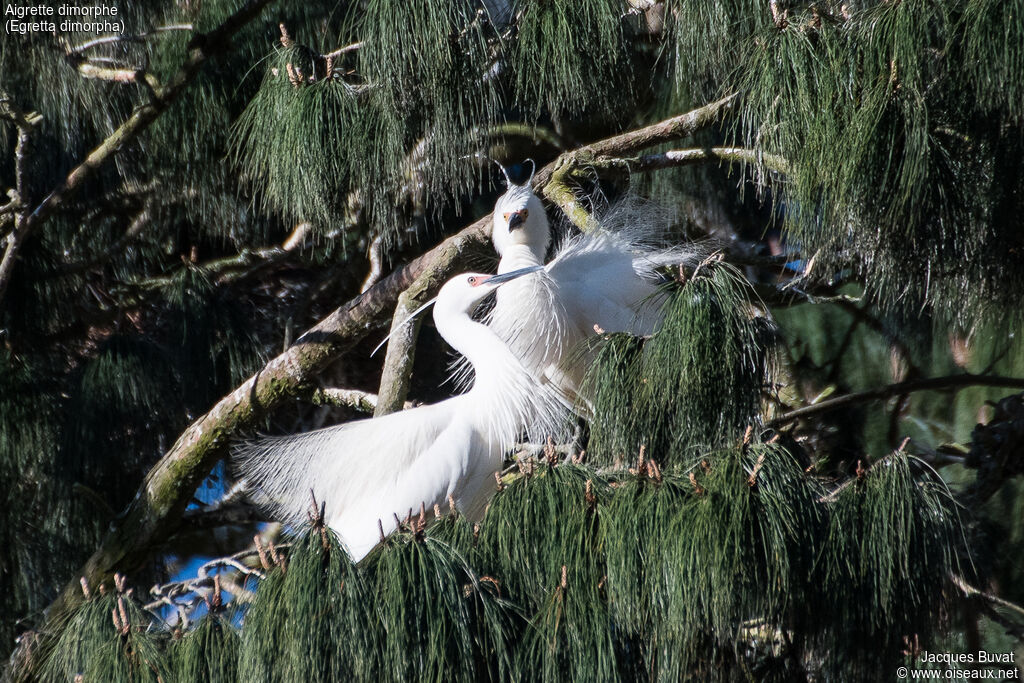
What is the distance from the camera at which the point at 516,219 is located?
2166mm

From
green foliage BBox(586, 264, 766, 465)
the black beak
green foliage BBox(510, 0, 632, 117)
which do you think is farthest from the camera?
the black beak

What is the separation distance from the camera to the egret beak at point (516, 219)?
7.07 feet

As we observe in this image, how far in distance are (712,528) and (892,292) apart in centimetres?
58

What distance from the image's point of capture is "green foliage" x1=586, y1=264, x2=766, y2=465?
1.29 m

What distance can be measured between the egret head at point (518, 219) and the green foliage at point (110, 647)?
1.14 metres

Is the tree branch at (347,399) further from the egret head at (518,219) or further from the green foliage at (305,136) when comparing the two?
the green foliage at (305,136)

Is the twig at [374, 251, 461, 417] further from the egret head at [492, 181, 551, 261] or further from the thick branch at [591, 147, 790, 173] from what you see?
the thick branch at [591, 147, 790, 173]

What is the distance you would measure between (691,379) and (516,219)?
939 millimetres

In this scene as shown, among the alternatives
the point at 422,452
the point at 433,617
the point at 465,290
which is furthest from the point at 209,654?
the point at 465,290

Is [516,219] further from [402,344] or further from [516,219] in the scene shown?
[402,344]

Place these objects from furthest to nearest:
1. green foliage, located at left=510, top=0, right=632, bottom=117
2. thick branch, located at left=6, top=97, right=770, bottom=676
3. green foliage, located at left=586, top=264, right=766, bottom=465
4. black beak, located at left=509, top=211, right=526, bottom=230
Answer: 1. black beak, located at left=509, top=211, right=526, bottom=230
2. thick branch, located at left=6, top=97, right=770, bottom=676
3. green foliage, located at left=510, top=0, right=632, bottom=117
4. green foliage, located at left=586, top=264, right=766, bottom=465

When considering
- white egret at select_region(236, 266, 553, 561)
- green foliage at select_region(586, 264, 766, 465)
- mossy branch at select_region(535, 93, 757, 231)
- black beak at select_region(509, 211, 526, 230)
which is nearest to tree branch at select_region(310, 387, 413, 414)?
white egret at select_region(236, 266, 553, 561)

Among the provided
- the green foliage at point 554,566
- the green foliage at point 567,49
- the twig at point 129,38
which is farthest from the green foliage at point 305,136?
the green foliage at point 554,566

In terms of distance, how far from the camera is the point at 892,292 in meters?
1.54
